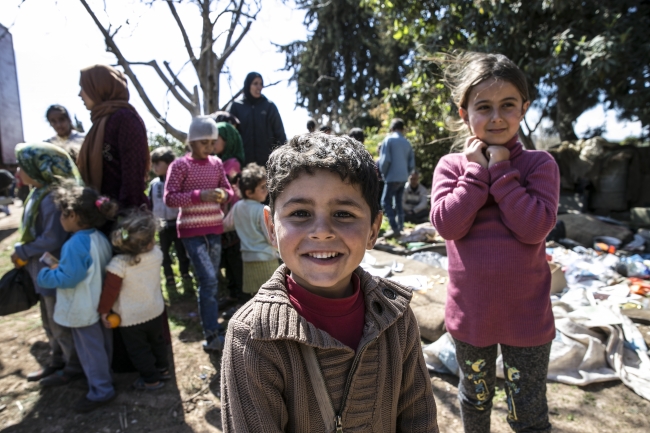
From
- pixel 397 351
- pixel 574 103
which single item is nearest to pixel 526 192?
pixel 397 351

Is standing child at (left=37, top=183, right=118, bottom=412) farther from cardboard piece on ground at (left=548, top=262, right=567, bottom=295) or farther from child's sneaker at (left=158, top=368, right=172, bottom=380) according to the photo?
cardboard piece on ground at (left=548, top=262, right=567, bottom=295)

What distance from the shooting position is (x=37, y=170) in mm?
2814

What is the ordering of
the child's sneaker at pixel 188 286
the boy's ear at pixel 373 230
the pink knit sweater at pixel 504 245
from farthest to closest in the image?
the child's sneaker at pixel 188 286, the pink knit sweater at pixel 504 245, the boy's ear at pixel 373 230

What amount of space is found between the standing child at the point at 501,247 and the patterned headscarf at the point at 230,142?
2964 mm

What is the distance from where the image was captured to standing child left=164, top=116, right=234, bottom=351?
328 centimetres

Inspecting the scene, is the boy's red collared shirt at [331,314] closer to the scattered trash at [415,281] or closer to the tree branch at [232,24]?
the scattered trash at [415,281]

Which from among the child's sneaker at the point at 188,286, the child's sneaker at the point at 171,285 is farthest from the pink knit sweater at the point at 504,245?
the child's sneaker at the point at 171,285

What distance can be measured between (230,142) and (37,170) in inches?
75.1

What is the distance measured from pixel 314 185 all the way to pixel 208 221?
7.71ft

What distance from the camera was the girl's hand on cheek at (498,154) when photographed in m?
1.74

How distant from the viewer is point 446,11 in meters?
7.77

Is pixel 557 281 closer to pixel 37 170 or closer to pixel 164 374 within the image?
pixel 164 374

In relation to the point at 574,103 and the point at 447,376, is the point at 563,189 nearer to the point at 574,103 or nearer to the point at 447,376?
the point at 574,103

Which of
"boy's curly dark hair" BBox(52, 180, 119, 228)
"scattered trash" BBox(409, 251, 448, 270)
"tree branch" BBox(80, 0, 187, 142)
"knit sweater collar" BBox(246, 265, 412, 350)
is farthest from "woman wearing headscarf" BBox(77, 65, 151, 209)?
"scattered trash" BBox(409, 251, 448, 270)
